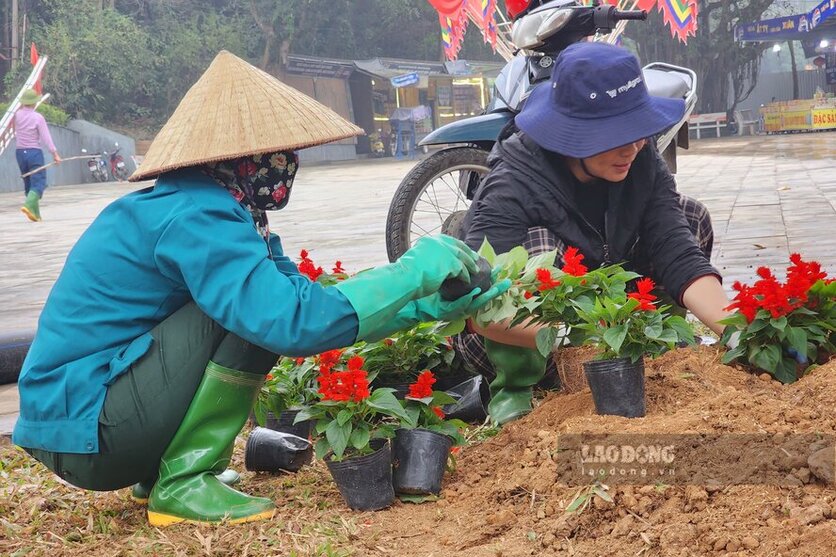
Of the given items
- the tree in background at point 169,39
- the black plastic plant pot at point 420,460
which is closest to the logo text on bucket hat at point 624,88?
the black plastic plant pot at point 420,460

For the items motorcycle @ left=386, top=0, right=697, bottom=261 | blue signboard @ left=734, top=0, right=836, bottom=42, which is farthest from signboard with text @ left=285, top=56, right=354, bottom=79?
motorcycle @ left=386, top=0, right=697, bottom=261

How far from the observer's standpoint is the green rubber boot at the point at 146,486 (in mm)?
2621

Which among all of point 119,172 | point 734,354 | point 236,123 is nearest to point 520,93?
point 734,354

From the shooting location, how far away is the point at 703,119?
33312 mm

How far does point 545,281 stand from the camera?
2.58 meters

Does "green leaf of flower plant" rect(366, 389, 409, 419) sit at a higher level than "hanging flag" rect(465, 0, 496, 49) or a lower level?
lower

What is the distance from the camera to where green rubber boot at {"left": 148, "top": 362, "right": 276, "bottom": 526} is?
2.36 m

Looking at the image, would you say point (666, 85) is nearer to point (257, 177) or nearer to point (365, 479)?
point (257, 177)

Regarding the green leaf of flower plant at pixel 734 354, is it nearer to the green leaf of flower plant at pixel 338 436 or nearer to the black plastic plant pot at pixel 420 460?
the black plastic plant pot at pixel 420 460

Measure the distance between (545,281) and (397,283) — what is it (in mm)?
506

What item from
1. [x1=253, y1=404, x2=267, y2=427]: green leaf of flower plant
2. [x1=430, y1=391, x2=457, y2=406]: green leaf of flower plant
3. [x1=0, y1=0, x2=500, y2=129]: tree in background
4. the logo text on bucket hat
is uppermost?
[x1=0, y1=0, x2=500, y2=129]: tree in background

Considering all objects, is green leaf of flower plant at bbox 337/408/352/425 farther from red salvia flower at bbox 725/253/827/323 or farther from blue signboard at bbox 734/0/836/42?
blue signboard at bbox 734/0/836/42

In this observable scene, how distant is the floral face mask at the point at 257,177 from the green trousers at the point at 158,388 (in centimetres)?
29

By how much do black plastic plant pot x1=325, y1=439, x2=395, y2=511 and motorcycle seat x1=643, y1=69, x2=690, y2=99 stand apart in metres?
3.03
